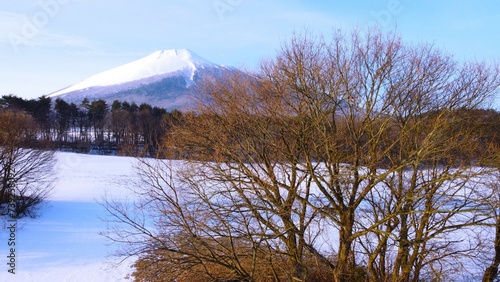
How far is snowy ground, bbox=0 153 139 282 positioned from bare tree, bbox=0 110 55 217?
90 centimetres

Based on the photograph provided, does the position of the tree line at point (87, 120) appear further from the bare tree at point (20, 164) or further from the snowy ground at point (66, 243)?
the bare tree at point (20, 164)

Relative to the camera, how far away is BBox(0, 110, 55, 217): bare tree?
59.5 feet

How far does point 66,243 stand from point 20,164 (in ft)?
21.9

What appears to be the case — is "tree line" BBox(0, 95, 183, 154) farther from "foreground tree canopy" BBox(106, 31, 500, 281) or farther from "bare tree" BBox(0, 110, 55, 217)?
"foreground tree canopy" BBox(106, 31, 500, 281)

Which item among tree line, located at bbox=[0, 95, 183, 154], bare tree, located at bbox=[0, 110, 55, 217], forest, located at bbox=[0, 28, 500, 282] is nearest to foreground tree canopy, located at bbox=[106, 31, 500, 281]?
forest, located at bbox=[0, 28, 500, 282]

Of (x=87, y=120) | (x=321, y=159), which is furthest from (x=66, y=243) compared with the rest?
(x=87, y=120)

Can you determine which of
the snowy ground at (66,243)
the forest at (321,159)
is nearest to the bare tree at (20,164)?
the snowy ground at (66,243)

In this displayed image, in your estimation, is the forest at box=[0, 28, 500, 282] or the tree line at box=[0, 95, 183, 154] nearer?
the forest at box=[0, 28, 500, 282]

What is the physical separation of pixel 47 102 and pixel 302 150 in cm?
5401

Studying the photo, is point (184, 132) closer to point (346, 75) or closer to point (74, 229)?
point (346, 75)

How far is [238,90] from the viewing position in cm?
1080

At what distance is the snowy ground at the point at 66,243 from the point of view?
12969 millimetres

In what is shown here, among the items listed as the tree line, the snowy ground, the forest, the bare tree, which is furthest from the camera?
the tree line

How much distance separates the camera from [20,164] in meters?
20.0
